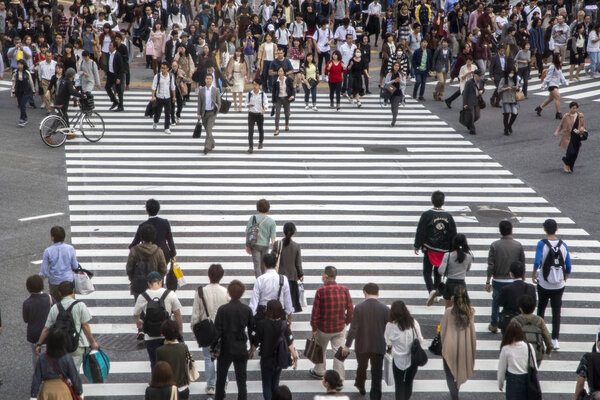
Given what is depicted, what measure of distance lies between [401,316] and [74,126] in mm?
15103

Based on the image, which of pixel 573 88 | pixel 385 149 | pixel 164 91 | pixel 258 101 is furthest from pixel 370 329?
pixel 573 88

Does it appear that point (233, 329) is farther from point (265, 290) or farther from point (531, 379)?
point (531, 379)

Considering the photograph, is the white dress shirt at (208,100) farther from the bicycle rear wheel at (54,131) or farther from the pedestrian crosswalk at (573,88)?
the pedestrian crosswalk at (573,88)

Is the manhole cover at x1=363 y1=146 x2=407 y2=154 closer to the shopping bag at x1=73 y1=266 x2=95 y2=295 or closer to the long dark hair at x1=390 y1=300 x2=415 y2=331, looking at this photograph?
the shopping bag at x1=73 y1=266 x2=95 y2=295

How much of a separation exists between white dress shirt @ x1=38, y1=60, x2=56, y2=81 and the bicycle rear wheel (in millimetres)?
3518

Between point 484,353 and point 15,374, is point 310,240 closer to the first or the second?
point 484,353

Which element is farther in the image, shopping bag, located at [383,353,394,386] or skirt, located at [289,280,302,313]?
skirt, located at [289,280,302,313]

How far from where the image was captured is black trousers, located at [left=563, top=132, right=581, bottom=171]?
63.6 feet

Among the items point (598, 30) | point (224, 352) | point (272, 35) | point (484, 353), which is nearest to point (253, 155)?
point (272, 35)

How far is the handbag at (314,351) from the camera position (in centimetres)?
1014

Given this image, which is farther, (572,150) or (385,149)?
(385,149)

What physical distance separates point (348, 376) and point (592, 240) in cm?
750

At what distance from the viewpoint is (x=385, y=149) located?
21.6m

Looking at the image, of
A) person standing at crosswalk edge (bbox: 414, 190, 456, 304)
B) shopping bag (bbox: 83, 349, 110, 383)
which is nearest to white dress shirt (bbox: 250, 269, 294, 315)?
shopping bag (bbox: 83, 349, 110, 383)
